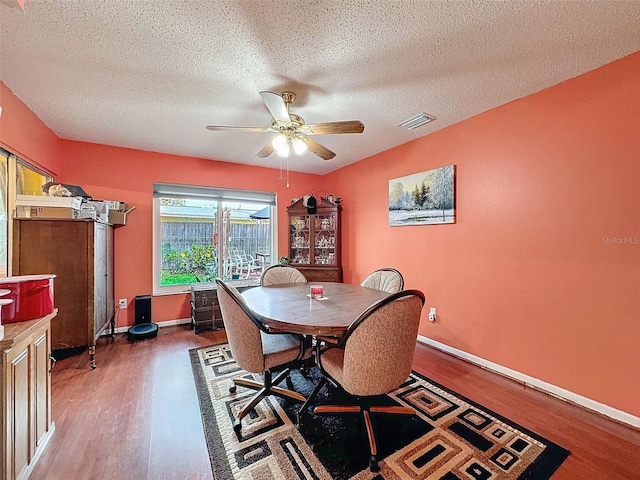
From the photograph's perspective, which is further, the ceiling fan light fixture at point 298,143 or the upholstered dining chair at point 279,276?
the upholstered dining chair at point 279,276

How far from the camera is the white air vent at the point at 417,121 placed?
2.67 m

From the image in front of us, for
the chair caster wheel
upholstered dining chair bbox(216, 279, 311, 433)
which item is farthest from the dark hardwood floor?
upholstered dining chair bbox(216, 279, 311, 433)

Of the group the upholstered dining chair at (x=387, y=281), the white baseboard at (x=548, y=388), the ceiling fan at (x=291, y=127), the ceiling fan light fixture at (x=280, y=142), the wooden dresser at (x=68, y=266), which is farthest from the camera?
the upholstered dining chair at (x=387, y=281)

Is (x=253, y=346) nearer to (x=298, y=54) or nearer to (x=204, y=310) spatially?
(x=298, y=54)

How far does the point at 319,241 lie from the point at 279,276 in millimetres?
1570

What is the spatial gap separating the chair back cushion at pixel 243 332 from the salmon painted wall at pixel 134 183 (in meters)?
2.58

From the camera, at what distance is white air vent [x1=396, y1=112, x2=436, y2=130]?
8.75ft

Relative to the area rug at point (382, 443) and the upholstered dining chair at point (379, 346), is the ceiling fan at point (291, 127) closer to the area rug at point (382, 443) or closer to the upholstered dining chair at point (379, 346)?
the upholstered dining chair at point (379, 346)

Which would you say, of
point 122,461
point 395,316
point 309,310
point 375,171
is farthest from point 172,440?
point 375,171

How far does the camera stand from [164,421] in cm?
182

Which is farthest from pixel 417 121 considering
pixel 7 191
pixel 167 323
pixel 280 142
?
pixel 167 323

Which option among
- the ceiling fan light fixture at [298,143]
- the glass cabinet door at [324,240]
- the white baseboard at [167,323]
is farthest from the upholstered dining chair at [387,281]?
the white baseboard at [167,323]

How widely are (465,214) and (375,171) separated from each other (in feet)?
4.96

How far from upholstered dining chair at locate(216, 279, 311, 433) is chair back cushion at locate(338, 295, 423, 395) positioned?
48 centimetres
